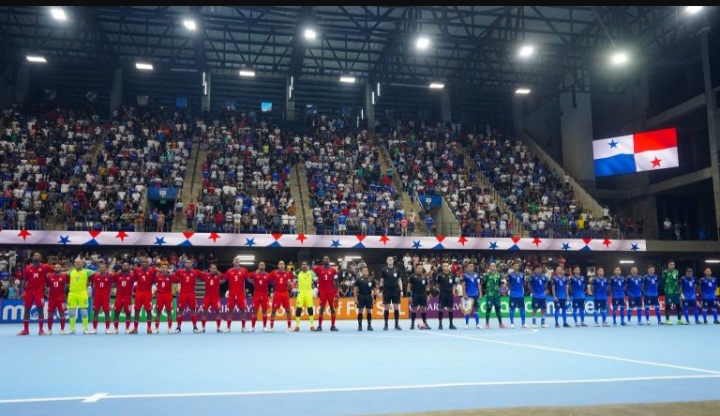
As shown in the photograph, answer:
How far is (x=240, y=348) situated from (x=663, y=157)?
30.2 m

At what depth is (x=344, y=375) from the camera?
7879 mm

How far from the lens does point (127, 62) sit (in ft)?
134

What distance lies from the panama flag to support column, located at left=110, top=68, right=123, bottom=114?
107ft

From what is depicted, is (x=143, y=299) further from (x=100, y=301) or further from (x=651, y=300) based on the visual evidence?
(x=651, y=300)

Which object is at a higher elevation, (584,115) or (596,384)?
(584,115)

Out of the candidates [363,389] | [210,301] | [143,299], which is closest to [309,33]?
[210,301]

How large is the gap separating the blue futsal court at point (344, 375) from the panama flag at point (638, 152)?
23.1m

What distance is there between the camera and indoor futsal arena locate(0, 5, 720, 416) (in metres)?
8.07

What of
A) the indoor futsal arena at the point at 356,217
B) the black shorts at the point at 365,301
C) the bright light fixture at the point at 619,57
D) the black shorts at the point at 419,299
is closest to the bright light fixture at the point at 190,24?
the indoor futsal arena at the point at 356,217

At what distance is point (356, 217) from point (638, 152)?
58.5 ft

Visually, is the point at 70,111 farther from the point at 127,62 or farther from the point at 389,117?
the point at 389,117

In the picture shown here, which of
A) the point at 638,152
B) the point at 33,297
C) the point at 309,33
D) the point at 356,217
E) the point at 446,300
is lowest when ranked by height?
the point at 446,300

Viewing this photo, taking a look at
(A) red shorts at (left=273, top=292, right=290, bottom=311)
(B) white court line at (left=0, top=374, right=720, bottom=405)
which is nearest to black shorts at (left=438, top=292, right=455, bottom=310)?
(A) red shorts at (left=273, top=292, right=290, bottom=311)

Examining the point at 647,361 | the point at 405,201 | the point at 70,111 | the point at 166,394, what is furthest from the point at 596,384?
the point at 70,111
